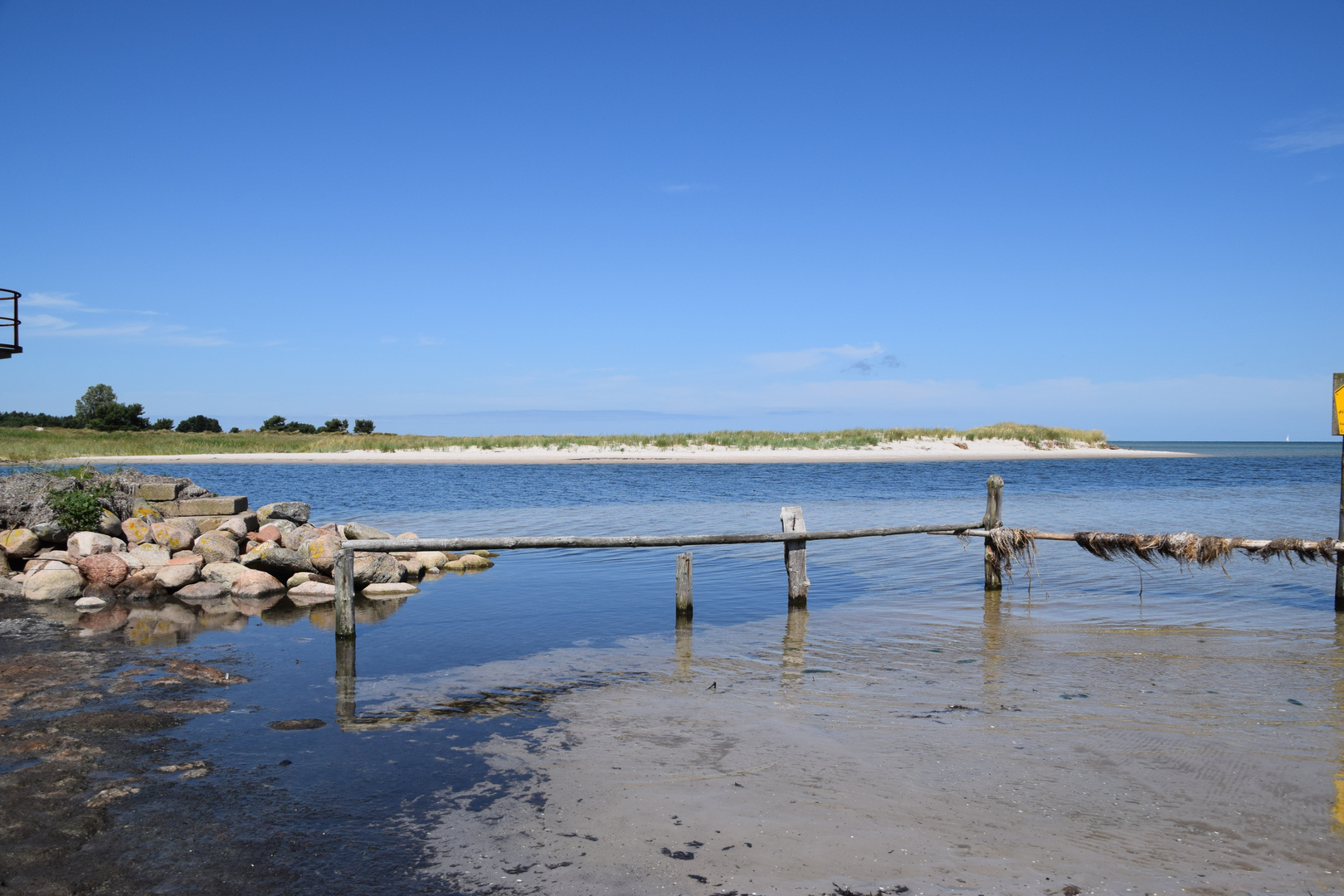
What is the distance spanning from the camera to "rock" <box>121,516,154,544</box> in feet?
45.5

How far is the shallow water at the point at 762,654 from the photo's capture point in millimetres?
5535

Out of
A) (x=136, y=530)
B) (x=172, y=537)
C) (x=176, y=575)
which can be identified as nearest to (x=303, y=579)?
(x=176, y=575)

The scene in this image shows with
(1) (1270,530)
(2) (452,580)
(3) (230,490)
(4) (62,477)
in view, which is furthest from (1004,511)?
(3) (230,490)

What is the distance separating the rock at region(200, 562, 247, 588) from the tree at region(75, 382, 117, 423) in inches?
2560

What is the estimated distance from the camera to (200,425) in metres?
70.6

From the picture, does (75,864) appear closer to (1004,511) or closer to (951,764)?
(951,764)

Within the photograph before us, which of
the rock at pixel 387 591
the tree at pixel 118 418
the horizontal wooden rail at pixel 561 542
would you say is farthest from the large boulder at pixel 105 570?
the tree at pixel 118 418

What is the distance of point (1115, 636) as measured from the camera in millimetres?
9883

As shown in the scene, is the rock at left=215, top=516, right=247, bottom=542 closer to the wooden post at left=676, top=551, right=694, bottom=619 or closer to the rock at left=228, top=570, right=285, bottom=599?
the rock at left=228, top=570, right=285, bottom=599

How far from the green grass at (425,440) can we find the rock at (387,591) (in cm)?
4514

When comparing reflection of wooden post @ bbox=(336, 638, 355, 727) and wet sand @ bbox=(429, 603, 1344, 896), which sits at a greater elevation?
wet sand @ bbox=(429, 603, 1344, 896)

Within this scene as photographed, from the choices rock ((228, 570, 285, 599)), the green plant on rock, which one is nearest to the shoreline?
the green plant on rock

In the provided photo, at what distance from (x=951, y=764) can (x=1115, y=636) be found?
5244mm

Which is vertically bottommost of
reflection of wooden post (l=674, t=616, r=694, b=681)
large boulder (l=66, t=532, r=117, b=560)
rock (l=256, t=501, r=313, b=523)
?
reflection of wooden post (l=674, t=616, r=694, b=681)
